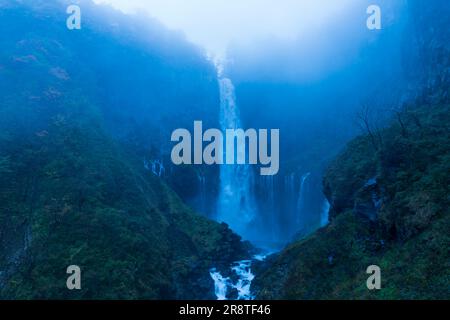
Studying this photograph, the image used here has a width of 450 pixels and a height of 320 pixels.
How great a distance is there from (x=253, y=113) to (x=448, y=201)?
57.8 metres

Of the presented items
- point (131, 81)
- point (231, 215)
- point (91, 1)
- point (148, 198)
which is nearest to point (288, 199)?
point (231, 215)

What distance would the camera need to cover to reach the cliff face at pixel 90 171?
2608cm

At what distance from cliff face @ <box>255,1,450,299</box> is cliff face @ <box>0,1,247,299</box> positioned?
30.6ft

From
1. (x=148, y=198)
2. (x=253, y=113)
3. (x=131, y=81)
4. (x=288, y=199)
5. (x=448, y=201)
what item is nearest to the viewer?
(x=448, y=201)

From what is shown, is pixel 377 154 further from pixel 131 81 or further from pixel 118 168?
pixel 131 81

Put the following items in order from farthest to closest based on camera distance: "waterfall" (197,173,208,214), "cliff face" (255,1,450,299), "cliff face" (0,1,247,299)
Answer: "waterfall" (197,173,208,214) < "cliff face" (0,1,247,299) < "cliff face" (255,1,450,299)


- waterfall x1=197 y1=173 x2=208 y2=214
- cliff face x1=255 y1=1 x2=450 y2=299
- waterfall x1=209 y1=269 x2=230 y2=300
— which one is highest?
waterfall x1=197 y1=173 x2=208 y2=214

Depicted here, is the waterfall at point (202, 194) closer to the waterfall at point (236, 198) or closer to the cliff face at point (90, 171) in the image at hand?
the waterfall at point (236, 198)

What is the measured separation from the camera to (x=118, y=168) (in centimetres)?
4106

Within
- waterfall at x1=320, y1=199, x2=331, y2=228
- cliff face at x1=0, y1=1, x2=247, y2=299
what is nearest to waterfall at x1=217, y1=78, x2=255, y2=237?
cliff face at x1=0, y1=1, x2=247, y2=299

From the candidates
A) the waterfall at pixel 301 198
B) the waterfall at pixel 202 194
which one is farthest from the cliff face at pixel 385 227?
the waterfall at pixel 202 194

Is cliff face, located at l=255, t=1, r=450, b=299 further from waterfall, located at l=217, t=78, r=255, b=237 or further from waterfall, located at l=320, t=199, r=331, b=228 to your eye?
waterfall, located at l=217, t=78, r=255, b=237

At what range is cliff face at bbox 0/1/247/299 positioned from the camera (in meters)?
26.1

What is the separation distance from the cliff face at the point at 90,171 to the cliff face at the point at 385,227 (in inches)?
367
